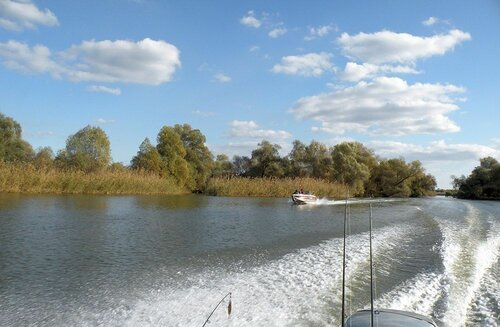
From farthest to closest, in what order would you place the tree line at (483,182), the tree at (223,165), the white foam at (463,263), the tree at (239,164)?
the tree at (239,164)
the tree at (223,165)
the tree line at (483,182)
the white foam at (463,263)

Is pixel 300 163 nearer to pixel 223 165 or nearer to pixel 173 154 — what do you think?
pixel 223 165

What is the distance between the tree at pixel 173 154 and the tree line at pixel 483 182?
167 feet

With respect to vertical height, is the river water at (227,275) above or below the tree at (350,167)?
below

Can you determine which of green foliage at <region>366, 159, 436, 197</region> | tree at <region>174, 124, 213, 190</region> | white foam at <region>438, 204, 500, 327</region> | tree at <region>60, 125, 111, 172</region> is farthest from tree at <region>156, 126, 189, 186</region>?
white foam at <region>438, 204, 500, 327</region>

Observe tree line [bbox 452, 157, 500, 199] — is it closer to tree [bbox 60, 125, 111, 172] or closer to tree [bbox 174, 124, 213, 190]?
tree [bbox 174, 124, 213, 190]

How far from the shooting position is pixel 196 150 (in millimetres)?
71375

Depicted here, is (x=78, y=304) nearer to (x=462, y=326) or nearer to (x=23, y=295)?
(x=23, y=295)

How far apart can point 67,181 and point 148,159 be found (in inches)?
792

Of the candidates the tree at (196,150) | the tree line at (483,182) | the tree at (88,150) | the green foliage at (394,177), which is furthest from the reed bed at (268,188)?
the tree line at (483,182)

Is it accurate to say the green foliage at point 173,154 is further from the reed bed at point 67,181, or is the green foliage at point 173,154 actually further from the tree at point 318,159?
the tree at point 318,159

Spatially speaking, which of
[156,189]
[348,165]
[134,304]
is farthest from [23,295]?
[348,165]

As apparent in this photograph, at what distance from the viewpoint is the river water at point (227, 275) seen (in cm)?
656

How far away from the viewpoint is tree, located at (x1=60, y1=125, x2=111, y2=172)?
180ft

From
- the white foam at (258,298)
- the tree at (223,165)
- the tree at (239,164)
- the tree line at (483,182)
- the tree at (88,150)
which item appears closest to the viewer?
the white foam at (258,298)
